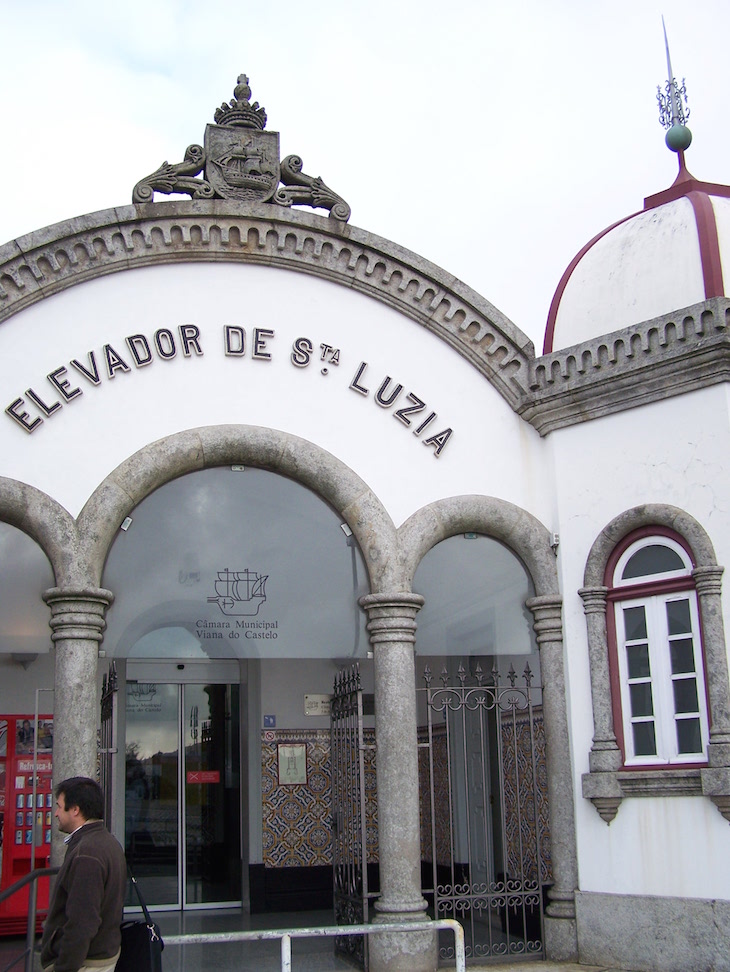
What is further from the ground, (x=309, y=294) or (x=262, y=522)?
(x=309, y=294)

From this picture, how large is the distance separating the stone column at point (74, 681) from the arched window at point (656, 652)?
404 cm

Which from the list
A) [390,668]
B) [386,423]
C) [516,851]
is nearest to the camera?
[390,668]

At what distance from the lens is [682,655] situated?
27.5 feet

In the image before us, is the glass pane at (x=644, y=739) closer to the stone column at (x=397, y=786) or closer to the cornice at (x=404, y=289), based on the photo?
the stone column at (x=397, y=786)

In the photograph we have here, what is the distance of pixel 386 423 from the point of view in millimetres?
9141

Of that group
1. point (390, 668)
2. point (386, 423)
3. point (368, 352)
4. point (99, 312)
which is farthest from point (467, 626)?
point (99, 312)

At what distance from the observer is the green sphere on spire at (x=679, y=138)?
1036cm

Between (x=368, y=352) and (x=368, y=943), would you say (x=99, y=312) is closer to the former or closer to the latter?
(x=368, y=352)

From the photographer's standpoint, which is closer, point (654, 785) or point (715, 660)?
point (715, 660)

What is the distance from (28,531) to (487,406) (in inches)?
156

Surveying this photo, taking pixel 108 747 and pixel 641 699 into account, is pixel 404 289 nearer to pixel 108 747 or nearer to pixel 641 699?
pixel 641 699

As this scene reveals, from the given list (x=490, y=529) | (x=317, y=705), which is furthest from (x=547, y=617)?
(x=317, y=705)

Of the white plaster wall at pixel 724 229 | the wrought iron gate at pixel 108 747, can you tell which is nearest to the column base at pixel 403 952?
the wrought iron gate at pixel 108 747

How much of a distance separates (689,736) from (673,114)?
6116 millimetres
